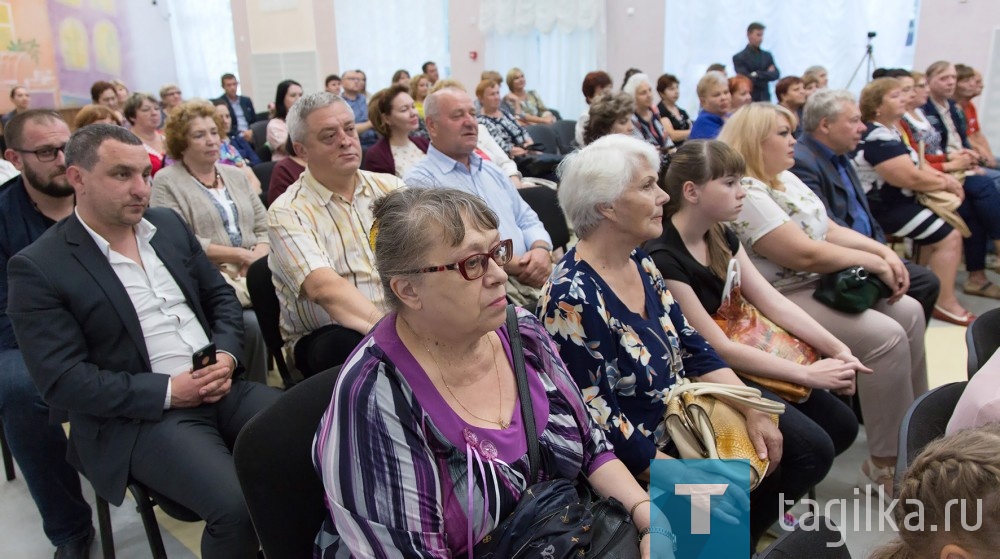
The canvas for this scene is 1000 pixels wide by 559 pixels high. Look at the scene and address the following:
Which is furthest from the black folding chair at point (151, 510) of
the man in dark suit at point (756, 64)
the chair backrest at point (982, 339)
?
the man in dark suit at point (756, 64)

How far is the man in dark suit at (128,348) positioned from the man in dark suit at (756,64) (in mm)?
7637

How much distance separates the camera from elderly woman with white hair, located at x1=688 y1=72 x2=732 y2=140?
→ 5238 millimetres

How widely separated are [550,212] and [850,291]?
52.6 inches

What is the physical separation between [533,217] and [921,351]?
5.35ft

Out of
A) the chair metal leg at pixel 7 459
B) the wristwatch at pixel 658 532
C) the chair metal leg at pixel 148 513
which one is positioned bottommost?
the chair metal leg at pixel 7 459

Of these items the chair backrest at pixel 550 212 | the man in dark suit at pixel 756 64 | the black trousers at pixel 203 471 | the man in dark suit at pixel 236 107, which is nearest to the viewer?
the black trousers at pixel 203 471

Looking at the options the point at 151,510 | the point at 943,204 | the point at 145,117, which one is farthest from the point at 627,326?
the point at 145,117

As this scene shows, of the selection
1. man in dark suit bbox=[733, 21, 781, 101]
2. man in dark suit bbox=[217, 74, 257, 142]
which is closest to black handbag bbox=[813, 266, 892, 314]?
man in dark suit bbox=[733, 21, 781, 101]

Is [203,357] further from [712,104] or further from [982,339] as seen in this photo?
[712,104]

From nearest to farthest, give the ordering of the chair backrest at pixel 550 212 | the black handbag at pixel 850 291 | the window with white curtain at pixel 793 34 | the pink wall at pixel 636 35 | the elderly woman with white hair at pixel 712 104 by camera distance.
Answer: the black handbag at pixel 850 291 < the chair backrest at pixel 550 212 < the elderly woman with white hair at pixel 712 104 < the window with white curtain at pixel 793 34 < the pink wall at pixel 636 35

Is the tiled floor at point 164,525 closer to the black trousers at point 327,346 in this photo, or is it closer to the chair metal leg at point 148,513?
the chair metal leg at point 148,513

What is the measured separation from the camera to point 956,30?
23.6ft

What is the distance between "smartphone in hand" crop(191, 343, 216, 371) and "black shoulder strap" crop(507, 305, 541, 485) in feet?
3.09

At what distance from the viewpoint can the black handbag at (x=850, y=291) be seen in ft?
8.13
